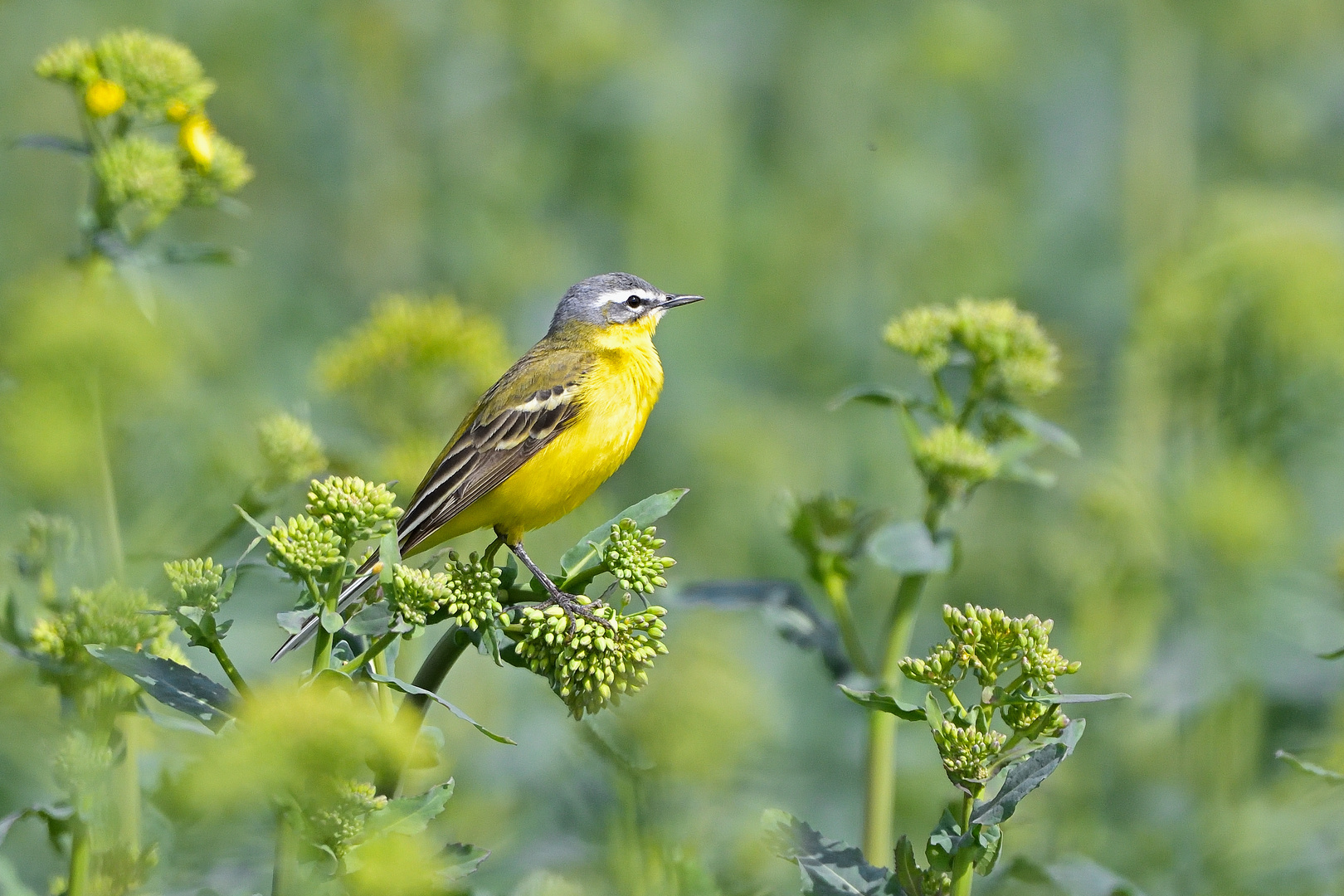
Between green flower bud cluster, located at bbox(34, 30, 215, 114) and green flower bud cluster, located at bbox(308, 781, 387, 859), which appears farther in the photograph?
green flower bud cluster, located at bbox(34, 30, 215, 114)

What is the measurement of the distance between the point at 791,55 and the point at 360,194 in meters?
4.27

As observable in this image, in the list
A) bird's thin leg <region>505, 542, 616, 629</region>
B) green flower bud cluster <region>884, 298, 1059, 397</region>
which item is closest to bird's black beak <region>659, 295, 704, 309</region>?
green flower bud cluster <region>884, 298, 1059, 397</region>

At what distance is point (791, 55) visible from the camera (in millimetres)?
11789

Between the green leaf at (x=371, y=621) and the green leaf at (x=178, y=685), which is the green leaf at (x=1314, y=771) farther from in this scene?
the green leaf at (x=178, y=685)

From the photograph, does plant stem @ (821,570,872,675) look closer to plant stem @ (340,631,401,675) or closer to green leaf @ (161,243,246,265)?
plant stem @ (340,631,401,675)

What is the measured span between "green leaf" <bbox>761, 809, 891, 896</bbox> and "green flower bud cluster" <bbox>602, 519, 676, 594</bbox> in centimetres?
51

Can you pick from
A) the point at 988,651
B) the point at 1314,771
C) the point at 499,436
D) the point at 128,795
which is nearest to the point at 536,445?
the point at 499,436

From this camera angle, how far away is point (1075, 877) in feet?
10.7

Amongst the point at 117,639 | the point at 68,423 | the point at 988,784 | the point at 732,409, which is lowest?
the point at 732,409

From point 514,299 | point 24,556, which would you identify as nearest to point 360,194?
point 514,299

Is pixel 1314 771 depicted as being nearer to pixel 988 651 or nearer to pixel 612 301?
pixel 988 651

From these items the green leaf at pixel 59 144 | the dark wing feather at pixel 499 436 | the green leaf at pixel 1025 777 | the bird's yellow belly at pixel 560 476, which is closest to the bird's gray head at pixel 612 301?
the dark wing feather at pixel 499 436

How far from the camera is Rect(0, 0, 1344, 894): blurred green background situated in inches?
157

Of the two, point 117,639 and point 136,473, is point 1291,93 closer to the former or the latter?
point 136,473
